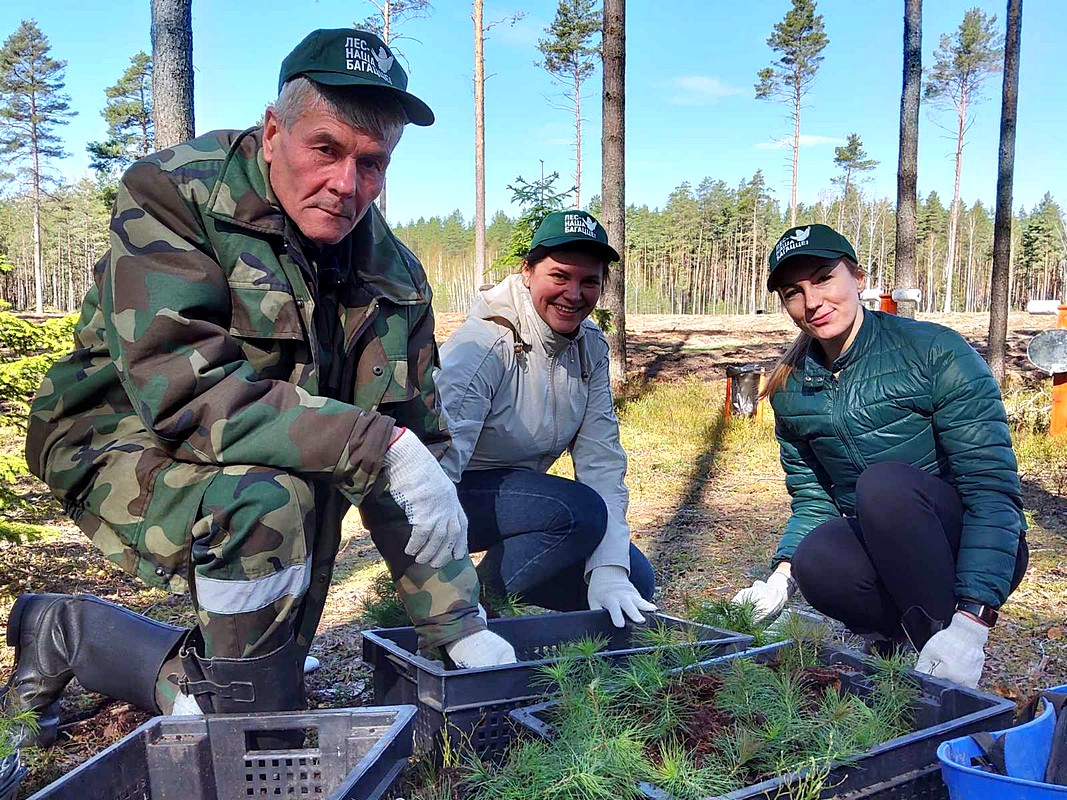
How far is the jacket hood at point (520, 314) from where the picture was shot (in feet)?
9.45

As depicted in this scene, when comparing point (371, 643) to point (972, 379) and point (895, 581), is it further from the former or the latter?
point (972, 379)

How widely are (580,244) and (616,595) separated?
121cm

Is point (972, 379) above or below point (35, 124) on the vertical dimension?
below

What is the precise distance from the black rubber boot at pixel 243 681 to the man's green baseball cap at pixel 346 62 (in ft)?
4.34

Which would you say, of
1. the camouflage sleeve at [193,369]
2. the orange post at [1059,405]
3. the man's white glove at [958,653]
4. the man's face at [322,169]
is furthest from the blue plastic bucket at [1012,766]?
the orange post at [1059,405]

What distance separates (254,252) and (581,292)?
123 cm

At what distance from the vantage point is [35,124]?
38.3m

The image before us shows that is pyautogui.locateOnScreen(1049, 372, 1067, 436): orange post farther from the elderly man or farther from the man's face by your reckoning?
the man's face

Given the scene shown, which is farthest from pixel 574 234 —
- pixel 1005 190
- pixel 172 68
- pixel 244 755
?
pixel 1005 190

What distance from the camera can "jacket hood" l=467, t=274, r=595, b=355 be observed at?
113 inches

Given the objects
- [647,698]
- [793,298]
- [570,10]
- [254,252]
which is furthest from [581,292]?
[570,10]

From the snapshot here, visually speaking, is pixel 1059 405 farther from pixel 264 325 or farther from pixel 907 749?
pixel 264 325

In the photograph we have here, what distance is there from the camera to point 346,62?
1836 mm

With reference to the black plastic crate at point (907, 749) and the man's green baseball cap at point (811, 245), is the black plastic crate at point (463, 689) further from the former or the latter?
the man's green baseball cap at point (811, 245)
